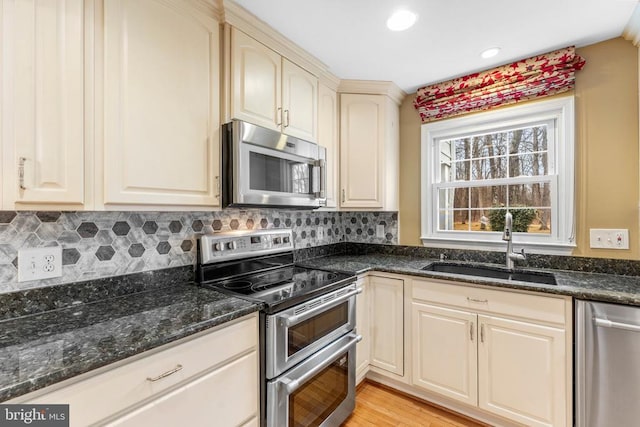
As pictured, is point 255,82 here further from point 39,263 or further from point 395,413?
point 395,413

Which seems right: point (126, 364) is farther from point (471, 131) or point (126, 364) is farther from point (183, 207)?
point (471, 131)

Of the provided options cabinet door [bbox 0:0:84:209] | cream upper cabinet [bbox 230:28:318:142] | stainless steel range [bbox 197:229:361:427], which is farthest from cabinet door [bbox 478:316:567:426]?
cabinet door [bbox 0:0:84:209]

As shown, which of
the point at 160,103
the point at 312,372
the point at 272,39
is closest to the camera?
the point at 160,103

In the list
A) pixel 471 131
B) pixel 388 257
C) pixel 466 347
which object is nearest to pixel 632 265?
pixel 466 347

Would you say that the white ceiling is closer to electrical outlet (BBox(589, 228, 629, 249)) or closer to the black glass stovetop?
electrical outlet (BBox(589, 228, 629, 249))

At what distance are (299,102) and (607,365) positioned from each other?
217cm

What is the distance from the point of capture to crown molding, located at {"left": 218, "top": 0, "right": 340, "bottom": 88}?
4.88ft

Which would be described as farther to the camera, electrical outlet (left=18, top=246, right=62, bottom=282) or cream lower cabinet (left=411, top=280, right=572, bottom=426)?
cream lower cabinet (left=411, top=280, right=572, bottom=426)

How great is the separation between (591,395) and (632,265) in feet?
2.74

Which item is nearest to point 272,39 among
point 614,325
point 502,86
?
point 502,86

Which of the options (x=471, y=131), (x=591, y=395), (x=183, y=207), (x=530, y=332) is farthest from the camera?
(x=471, y=131)

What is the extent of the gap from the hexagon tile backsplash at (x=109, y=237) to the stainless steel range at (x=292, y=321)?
118 millimetres

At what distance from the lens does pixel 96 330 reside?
3.29 feet

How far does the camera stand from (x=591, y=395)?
1.46 metres
